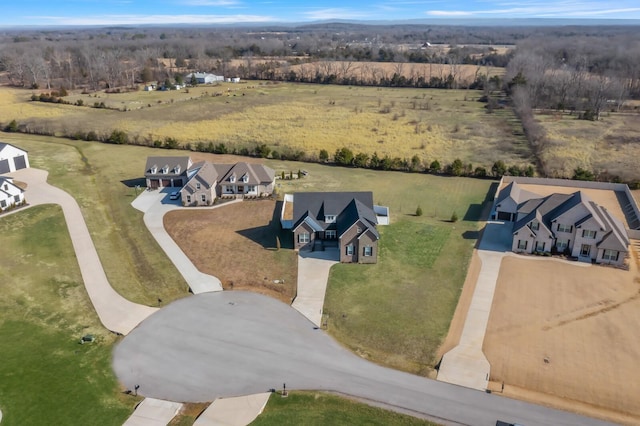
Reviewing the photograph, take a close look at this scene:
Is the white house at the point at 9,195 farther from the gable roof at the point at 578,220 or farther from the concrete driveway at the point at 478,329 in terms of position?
the gable roof at the point at 578,220

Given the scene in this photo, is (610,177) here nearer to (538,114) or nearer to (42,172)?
(538,114)

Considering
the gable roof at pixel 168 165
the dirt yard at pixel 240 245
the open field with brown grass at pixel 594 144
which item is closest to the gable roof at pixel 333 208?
the dirt yard at pixel 240 245

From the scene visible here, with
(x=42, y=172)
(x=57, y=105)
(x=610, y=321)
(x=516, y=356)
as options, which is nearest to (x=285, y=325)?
(x=516, y=356)

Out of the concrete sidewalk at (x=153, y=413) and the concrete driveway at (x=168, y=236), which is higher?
the concrete driveway at (x=168, y=236)

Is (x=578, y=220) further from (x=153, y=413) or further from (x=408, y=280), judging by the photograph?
(x=153, y=413)

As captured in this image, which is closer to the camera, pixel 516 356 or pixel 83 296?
pixel 516 356

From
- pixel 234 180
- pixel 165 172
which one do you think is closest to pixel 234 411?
pixel 234 180

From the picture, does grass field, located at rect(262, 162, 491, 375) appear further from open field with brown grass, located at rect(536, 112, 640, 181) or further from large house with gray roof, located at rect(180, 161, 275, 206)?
open field with brown grass, located at rect(536, 112, 640, 181)
